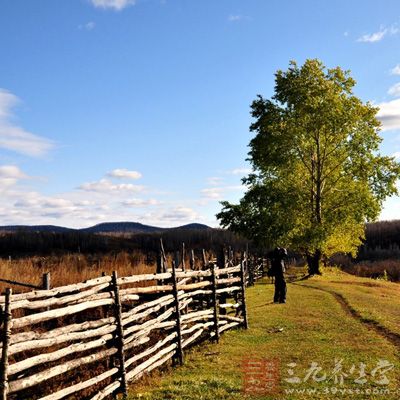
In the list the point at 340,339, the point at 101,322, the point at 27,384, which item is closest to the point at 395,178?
the point at 340,339

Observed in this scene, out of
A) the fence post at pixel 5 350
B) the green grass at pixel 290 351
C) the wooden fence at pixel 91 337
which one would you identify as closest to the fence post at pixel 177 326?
the wooden fence at pixel 91 337

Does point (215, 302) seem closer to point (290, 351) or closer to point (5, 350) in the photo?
point (290, 351)

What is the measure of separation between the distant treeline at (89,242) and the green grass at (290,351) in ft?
108

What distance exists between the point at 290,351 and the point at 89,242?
58.5 metres

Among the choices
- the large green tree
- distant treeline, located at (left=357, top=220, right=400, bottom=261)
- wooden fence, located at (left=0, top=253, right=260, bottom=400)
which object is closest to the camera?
wooden fence, located at (left=0, top=253, right=260, bottom=400)

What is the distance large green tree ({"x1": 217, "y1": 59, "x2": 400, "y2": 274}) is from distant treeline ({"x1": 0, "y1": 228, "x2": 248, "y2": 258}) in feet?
59.6

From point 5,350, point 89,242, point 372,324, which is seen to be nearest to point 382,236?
point 89,242

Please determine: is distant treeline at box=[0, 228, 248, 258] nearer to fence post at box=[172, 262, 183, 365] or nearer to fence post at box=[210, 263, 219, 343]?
fence post at box=[210, 263, 219, 343]

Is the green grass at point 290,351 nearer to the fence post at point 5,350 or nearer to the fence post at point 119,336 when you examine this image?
the fence post at point 119,336

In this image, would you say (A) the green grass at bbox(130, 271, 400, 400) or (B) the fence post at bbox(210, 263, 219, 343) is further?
(B) the fence post at bbox(210, 263, 219, 343)

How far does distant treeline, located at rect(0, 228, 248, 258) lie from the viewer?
60125 mm

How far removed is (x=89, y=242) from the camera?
66.2 meters

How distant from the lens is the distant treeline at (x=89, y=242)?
60125 mm

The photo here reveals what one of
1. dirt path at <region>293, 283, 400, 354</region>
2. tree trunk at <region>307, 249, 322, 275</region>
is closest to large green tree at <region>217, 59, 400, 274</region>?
tree trunk at <region>307, 249, 322, 275</region>
